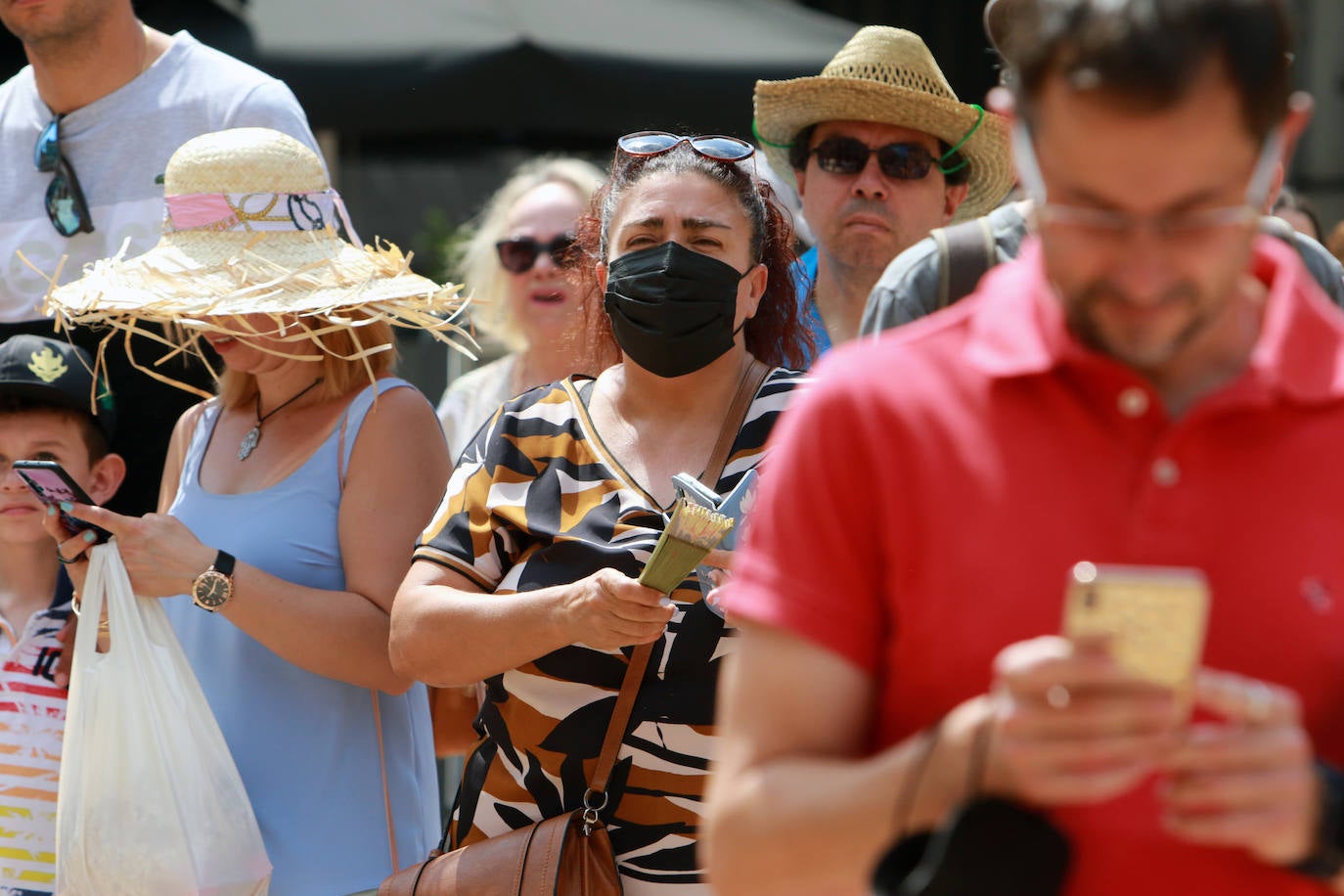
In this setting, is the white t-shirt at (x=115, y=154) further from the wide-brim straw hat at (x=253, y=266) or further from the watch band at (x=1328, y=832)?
the watch band at (x=1328, y=832)

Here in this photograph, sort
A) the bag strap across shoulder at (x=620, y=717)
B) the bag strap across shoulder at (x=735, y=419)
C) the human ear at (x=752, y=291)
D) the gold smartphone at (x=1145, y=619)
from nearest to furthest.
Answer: the gold smartphone at (x=1145, y=619)
the bag strap across shoulder at (x=620, y=717)
the bag strap across shoulder at (x=735, y=419)
the human ear at (x=752, y=291)

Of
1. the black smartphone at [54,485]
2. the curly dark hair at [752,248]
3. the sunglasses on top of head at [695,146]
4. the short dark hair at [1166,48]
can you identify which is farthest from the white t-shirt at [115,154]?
the short dark hair at [1166,48]

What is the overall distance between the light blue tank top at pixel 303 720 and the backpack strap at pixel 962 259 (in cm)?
139

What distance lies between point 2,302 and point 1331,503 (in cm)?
309

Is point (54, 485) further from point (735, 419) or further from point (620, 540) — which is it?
point (735, 419)

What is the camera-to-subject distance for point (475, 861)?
8.10 ft

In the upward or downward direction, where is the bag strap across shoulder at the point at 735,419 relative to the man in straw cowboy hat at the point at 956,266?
downward

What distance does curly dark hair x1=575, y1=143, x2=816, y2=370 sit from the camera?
2.78 meters

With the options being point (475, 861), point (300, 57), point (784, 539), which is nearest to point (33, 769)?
point (475, 861)

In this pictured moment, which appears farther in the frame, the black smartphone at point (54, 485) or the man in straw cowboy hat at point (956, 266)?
the black smartphone at point (54, 485)

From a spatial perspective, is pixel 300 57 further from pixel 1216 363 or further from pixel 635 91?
pixel 1216 363

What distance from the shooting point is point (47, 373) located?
313 cm

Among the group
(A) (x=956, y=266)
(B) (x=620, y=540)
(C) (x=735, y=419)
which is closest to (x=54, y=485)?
(B) (x=620, y=540)

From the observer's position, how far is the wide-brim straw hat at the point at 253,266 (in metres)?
2.96
